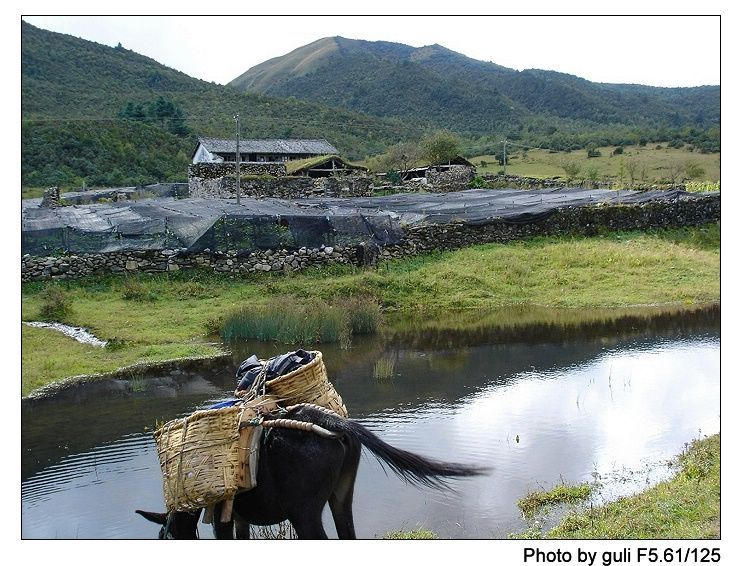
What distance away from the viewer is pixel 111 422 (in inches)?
380

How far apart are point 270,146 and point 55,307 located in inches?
1151

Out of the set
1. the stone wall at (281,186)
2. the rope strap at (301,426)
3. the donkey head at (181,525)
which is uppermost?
the stone wall at (281,186)

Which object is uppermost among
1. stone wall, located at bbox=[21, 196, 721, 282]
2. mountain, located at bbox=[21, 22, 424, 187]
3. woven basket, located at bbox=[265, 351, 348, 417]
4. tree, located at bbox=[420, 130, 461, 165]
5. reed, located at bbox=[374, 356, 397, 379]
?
mountain, located at bbox=[21, 22, 424, 187]

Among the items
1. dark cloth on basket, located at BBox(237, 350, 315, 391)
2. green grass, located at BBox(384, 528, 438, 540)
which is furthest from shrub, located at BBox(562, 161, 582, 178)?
dark cloth on basket, located at BBox(237, 350, 315, 391)

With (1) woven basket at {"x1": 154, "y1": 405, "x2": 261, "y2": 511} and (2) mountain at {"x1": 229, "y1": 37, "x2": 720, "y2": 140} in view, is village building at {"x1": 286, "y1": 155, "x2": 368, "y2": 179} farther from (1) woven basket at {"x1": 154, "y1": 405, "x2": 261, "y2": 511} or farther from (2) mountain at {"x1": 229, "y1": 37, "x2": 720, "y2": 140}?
(1) woven basket at {"x1": 154, "y1": 405, "x2": 261, "y2": 511}

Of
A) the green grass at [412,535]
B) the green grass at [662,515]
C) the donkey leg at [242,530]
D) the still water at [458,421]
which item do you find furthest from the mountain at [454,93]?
the donkey leg at [242,530]

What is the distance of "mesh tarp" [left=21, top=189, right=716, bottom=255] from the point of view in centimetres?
1823

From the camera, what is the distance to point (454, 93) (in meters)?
72.4

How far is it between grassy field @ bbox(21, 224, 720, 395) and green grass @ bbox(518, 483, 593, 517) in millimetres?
7203

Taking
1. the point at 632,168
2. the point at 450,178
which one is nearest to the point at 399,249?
the point at 450,178

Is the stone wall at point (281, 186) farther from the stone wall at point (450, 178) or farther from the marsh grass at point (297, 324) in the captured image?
the marsh grass at point (297, 324)

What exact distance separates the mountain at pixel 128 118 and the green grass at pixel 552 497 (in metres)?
39.8

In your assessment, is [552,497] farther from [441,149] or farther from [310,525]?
[441,149]

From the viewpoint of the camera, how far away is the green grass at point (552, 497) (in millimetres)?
6895
